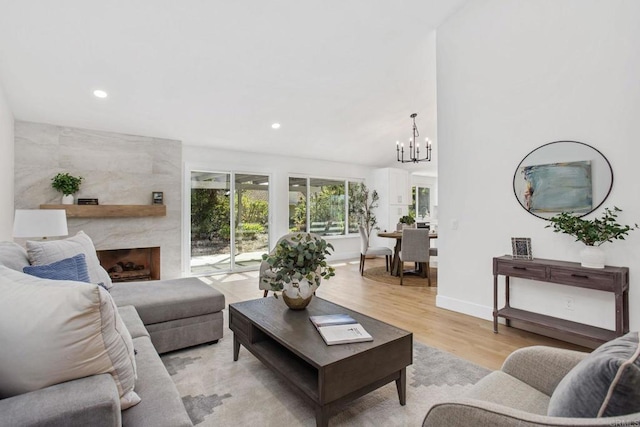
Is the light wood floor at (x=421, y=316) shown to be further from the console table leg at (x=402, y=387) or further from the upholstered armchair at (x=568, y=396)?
the upholstered armchair at (x=568, y=396)

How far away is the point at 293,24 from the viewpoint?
134 inches

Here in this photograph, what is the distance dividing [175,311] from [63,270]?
33.0 inches

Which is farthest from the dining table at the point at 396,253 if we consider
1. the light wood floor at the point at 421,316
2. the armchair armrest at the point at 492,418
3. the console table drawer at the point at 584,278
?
the armchair armrest at the point at 492,418

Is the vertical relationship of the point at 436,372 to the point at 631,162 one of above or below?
below

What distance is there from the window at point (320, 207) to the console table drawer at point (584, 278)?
16.6ft

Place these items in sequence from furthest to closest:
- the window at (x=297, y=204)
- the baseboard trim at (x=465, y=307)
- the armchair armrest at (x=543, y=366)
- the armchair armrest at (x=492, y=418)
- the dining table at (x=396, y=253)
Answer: the window at (x=297, y=204)
the dining table at (x=396, y=253)
the baseboard trim at (x=465, y=307)
the armchair armrest at (x=543, y=366)
the armchair armrest at (x=492, y=418)

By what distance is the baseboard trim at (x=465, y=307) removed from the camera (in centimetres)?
344

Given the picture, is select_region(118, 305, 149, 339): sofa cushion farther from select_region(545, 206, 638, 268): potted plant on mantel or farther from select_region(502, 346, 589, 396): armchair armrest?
select_region(545, 206, 638, 268): potted plant on mantel

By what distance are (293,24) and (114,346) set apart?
11.1ft

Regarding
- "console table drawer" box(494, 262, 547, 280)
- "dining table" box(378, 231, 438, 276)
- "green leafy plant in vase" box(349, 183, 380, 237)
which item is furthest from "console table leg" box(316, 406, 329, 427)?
"green leafy plant in vase" box(349, 183, 380, 237)

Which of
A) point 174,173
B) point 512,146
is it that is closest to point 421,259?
point 512,146

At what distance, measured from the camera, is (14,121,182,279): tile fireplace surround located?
4422mm

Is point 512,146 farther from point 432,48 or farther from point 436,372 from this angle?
point 436,372

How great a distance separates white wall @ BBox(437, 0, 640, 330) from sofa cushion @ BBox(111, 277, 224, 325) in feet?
8.86
